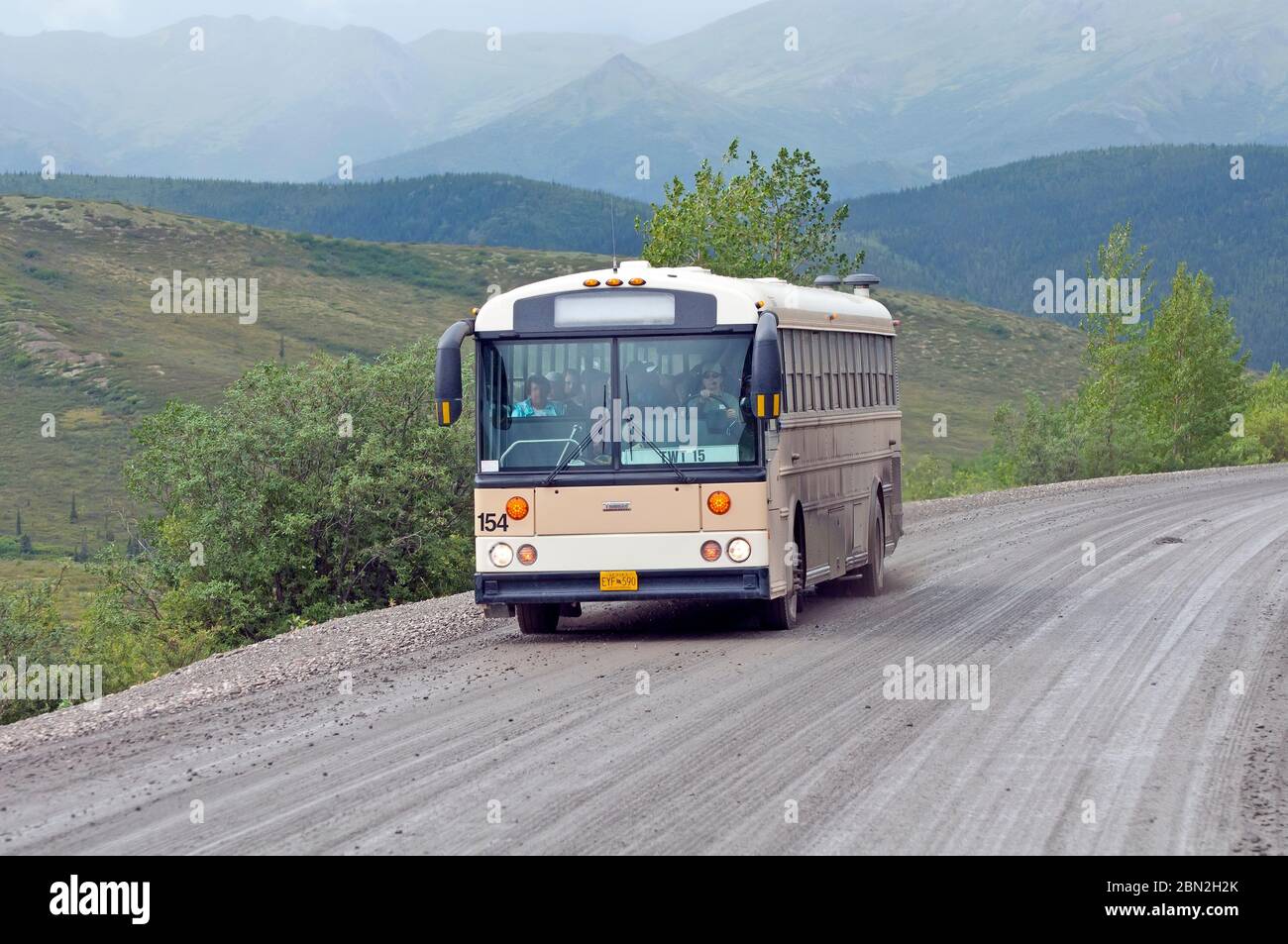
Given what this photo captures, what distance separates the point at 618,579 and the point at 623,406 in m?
1.49

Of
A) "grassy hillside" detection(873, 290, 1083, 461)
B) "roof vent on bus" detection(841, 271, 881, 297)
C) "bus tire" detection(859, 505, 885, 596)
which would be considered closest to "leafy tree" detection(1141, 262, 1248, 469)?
"roof vent on bus" detection(841, 271, 881, 297)

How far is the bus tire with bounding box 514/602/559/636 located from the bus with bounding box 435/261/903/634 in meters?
0.76

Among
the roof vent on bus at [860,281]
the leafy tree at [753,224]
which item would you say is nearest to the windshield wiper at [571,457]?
the roof vent on bus at [860,281]

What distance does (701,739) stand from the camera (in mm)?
10586

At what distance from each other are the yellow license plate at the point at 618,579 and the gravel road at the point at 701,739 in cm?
54

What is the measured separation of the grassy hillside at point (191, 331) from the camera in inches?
3526

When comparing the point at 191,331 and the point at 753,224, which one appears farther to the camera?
the point at 191,331

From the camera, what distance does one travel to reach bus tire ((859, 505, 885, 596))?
1992 centimetres

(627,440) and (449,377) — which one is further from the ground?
(449,377)

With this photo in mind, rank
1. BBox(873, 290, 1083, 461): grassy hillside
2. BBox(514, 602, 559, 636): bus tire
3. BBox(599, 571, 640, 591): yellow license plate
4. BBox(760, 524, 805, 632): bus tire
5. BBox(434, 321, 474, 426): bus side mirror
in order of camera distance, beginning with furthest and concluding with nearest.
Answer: BBox(873, 290, 1083, 461): grassy hillside, BBox(514, 602, 559, 636): bus tire, BBox(760, 524, 805, 632): bus tire, BBox(599, 571, 640, 591): yellow license plate, BBox(434, 321, 474, 426): bus side mirror

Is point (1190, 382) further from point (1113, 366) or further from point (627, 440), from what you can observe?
point (627, 440)

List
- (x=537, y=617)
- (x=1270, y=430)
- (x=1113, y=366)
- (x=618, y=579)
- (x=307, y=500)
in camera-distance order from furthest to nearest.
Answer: (x=1270, y=430) < (x=1113, y=366) < (x=307, y=500) < (x=537, y=617) < (x=618, y=579)

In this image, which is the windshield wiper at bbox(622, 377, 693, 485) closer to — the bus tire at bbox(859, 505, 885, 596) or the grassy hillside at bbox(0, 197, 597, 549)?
the bus tire at bbox(859, 505, 885, 596)

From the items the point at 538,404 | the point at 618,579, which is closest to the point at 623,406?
the point at 538,404
